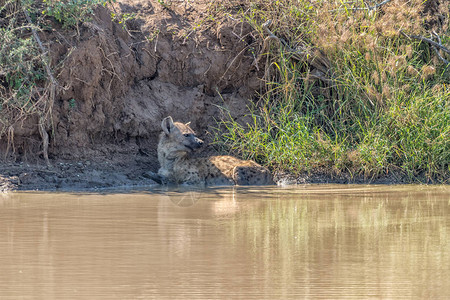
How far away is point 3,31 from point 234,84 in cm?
323

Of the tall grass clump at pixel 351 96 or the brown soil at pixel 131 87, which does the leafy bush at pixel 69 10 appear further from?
the tall grass clump at pixel 351 96

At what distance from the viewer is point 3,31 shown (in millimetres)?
8047

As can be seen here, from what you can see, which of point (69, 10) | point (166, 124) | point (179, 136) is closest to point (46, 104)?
point (69, 10)

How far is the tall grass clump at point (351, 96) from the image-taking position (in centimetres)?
817

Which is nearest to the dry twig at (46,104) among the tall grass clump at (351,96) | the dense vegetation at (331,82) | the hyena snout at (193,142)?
the dense vegetation at (331,82)

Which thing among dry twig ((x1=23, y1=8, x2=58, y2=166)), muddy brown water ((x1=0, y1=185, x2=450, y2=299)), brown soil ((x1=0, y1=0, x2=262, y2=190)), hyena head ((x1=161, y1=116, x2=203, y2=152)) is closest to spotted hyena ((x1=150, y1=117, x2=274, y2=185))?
hyena head ((x1=161, y1=116, x2=203, y2=152))

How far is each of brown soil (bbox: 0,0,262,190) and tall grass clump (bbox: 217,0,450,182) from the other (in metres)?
0.45

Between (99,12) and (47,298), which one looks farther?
(99,12)

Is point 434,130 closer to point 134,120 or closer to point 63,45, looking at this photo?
point 134,120

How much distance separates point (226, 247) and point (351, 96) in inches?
196

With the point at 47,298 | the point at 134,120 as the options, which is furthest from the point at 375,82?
the point at 47,298

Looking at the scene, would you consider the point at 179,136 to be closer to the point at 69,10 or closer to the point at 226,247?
the point at 69,10

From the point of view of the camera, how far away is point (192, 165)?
343 inches

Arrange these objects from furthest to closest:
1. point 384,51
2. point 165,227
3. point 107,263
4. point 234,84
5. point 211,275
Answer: point 234,84 < point 384,51 < point 165,227 < point 107,263 < point 211,275
